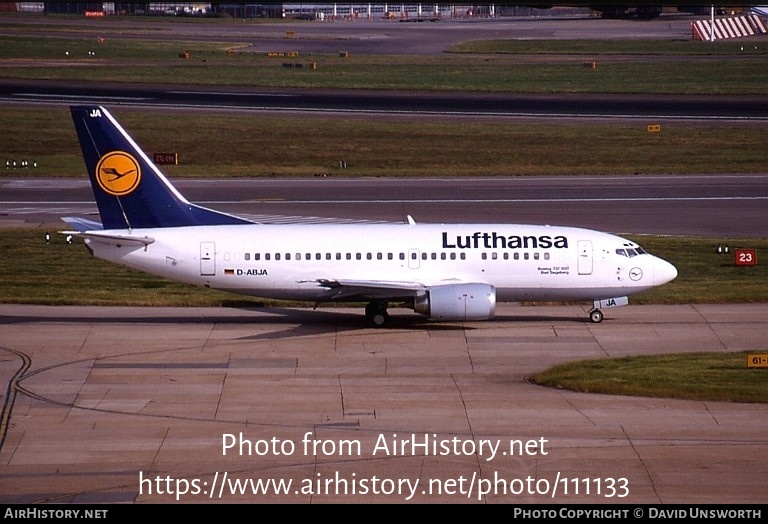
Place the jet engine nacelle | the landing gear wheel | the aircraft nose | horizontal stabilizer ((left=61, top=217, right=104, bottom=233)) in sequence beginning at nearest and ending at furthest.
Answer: the jet engine nacelle → the landing gear wheel → horizontal stabilizer ((left=61, top=217, right=104, bottom=233)) → the aircraft nose

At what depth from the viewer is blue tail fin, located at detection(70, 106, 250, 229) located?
3594 centimetres

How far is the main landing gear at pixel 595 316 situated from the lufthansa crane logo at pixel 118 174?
1513cm

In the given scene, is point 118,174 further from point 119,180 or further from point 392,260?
point 392,260

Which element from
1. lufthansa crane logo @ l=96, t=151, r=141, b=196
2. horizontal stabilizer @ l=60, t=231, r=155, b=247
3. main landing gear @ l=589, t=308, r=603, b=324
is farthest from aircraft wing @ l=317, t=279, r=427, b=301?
lufthansa crane logo @ l=96, t=151, r=141, b=196

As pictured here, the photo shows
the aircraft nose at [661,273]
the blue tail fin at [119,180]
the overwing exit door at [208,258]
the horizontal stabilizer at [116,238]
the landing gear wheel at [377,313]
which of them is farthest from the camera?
the aircraft nose at [661,273]

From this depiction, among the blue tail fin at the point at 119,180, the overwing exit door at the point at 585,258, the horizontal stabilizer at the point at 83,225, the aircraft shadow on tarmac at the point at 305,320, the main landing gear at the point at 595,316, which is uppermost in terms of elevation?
the blue tail fin at the point at 119,180

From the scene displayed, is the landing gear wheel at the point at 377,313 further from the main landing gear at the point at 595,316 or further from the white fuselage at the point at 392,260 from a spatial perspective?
the main landing gear at the point at 595,316

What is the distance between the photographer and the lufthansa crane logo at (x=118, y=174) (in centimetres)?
3597

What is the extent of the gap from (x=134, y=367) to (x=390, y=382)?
23.5ft

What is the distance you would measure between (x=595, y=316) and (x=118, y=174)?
1589cm

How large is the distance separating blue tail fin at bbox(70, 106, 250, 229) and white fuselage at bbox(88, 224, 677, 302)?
2.08 feet

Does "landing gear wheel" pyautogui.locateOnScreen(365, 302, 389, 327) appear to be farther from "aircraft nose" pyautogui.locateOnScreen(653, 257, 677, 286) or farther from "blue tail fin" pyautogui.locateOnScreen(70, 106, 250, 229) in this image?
"aircraft nose" pyautogui.locateOnScreen(653, 257, 677, 286)

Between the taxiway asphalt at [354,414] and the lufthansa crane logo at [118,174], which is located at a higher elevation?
the lufthansa crane logo at [118,174]

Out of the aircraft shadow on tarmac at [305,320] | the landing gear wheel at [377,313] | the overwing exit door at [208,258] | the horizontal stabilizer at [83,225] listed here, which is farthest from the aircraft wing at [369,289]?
the horizontal stabilizer at [83,225]
